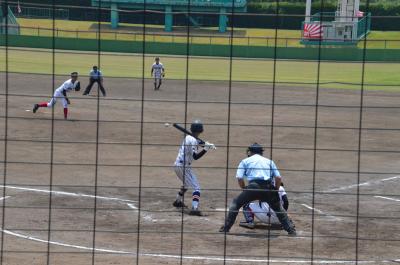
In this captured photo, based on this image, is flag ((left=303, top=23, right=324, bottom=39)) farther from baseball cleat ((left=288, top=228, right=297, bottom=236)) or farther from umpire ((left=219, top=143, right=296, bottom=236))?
baseball cleat ((left=288, top=228, right=297, bottom=236))

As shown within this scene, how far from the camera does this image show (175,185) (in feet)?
53.6

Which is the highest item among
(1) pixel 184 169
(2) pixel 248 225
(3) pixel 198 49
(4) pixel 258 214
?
(3) pixel 198 49

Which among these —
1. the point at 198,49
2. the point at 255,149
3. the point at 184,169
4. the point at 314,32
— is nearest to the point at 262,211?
the point at 255,149

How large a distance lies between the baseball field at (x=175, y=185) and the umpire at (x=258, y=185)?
257 millimetres

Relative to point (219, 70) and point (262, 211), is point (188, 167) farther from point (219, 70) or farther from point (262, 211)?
point (219, 70)

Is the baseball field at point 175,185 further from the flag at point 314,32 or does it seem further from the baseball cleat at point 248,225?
the flag at point 314,32

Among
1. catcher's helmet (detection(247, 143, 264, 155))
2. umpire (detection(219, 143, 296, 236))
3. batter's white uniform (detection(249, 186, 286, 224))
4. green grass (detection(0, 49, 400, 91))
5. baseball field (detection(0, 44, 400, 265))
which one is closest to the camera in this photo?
baseball field (detection(0, 44, 400, 265))

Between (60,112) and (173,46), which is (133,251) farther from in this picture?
(173,46)

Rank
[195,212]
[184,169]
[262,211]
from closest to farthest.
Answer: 1. [184,169]
2. [262,211]
3. [195,212]

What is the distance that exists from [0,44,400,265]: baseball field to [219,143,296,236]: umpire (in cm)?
Answer: 26

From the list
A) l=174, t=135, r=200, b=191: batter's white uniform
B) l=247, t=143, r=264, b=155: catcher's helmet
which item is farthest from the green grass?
l=247, t=143, r=264, b=155: catcher's helmet

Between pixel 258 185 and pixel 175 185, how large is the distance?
432 cm

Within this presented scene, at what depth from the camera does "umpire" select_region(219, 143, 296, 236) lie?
39.5 ft

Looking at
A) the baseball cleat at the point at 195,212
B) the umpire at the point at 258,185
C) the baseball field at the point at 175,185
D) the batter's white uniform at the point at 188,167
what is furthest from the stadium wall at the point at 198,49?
the umpire at the point at 258,185
